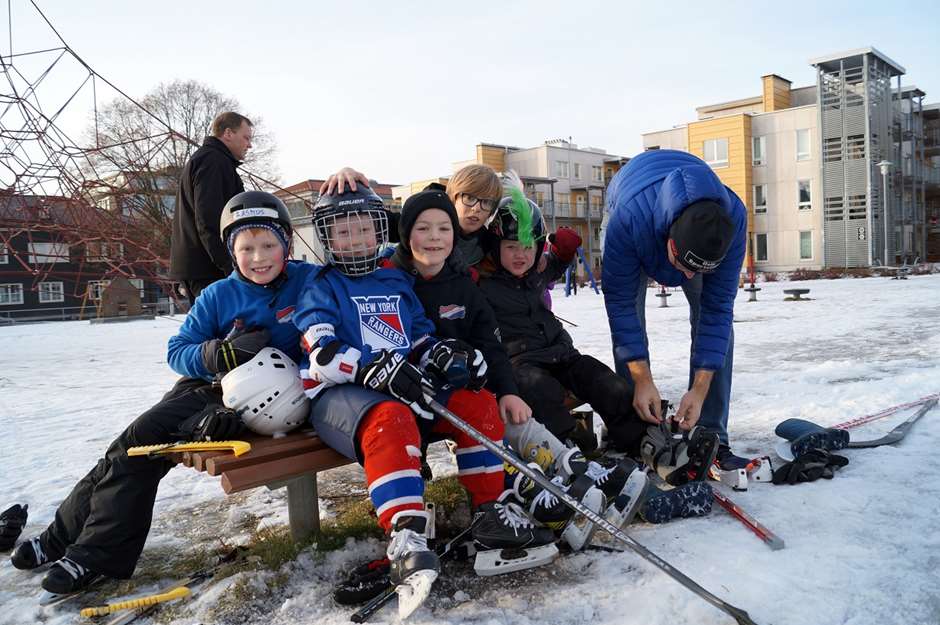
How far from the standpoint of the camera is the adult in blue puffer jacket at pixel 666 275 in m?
3.34

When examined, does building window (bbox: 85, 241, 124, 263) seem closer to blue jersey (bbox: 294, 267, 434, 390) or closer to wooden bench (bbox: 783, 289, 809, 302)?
blue jersey (bbox: 294, 267, 434, 390)

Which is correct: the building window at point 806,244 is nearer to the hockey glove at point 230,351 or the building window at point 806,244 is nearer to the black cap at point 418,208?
the black cap at point 418,208

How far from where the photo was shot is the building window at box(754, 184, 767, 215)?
3594 centimetres

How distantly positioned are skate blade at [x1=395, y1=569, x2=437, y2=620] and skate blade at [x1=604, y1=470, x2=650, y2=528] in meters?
0.92

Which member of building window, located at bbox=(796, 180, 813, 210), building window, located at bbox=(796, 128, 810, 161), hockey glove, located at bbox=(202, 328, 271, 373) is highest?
building window, located at bbox=(796, 128, 810, 161)

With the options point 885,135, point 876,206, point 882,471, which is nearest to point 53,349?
point 882,471

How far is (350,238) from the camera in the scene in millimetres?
2947

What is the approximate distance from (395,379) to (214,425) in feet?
2.33

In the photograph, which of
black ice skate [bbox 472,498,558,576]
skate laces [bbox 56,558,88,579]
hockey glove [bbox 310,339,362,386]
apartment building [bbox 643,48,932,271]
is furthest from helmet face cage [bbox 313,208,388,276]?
apartment building [bbox 643,48,932,271]

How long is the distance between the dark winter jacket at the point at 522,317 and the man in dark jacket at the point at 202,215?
1731mm

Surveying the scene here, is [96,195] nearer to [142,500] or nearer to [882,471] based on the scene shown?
[142,500]

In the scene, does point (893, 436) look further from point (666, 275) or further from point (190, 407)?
point (190, 407)

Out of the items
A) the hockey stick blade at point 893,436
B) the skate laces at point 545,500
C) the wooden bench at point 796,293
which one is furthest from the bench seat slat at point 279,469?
the wooden bench at point 796,293

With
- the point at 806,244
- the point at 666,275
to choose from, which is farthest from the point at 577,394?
the point at 806,244
